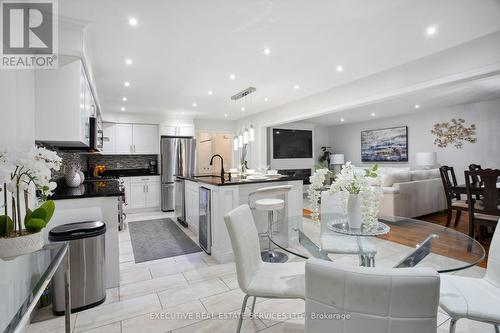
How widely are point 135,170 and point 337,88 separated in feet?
18.2

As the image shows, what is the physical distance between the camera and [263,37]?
109 inches

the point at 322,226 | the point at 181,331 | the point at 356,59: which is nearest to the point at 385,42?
the point at 356,59

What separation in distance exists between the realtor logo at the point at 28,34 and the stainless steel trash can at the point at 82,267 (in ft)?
4.42

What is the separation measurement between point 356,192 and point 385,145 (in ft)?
24.4

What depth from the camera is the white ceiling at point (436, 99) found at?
4.82 m

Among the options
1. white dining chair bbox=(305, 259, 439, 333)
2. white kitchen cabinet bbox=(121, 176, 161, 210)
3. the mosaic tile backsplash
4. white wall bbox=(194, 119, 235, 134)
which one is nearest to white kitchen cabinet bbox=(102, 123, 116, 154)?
the mosaic tile backsplash

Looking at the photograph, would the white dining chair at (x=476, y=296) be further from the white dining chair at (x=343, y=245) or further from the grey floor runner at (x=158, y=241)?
the grey floor runner at (x=158, y=241)

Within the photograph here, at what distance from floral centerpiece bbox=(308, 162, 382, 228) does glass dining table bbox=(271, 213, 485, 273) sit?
0.11 metres

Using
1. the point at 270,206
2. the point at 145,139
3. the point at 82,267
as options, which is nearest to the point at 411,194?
the point at 270,206

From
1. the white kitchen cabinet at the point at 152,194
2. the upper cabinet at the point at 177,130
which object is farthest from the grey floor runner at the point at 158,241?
the upper cabinet at the point at 177,130

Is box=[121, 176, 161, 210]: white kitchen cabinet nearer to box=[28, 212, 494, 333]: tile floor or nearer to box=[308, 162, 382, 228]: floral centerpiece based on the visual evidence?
box=[28, 212, 494, 333]: tile floor

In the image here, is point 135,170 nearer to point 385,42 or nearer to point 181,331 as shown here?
point 181,331

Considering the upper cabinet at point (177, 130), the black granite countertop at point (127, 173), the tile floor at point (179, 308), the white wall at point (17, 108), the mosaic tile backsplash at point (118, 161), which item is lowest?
the tile floor at point (179, 308)

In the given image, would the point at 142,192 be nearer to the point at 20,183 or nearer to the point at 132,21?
the point at 132,21
